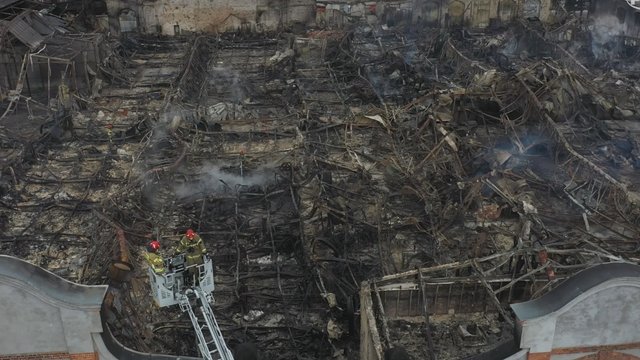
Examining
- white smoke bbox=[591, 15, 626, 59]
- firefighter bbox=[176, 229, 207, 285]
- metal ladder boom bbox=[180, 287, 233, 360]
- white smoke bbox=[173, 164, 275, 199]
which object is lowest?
white smoke bbox=[173, 164, 275, 199]

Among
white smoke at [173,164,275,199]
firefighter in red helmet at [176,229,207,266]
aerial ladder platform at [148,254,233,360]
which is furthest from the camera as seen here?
white smoke at [173,164,275,199]

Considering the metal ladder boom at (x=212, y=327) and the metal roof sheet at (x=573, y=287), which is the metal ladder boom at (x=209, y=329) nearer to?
the metal ladder boom at (x=212, y=327)

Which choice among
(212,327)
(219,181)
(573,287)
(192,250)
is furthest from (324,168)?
(573,287)

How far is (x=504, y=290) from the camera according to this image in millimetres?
13164

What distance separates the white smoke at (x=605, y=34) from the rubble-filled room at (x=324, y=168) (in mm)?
127

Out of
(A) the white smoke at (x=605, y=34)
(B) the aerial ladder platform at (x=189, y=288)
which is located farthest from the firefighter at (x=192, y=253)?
(A) the white smoke at (x=605, y=34)

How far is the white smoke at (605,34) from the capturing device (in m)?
31.1

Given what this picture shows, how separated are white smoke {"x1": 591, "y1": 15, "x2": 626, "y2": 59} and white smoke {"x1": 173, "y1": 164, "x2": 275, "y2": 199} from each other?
18546 mm

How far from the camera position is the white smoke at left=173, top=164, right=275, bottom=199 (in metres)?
19.1

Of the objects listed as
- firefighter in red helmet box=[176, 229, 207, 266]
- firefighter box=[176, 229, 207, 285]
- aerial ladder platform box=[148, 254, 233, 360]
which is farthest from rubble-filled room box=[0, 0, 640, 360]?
firefighter in red helmet box=[176, 229, 207, 266]

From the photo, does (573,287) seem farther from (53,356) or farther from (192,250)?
(53,356)

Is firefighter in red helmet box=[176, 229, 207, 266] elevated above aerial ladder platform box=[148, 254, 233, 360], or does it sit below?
above

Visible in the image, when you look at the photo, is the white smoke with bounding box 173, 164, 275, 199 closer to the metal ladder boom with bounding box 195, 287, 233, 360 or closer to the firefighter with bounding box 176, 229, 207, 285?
the firefighter with bounding box 176, 229, 207, 285

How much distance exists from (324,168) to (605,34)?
777 inches
